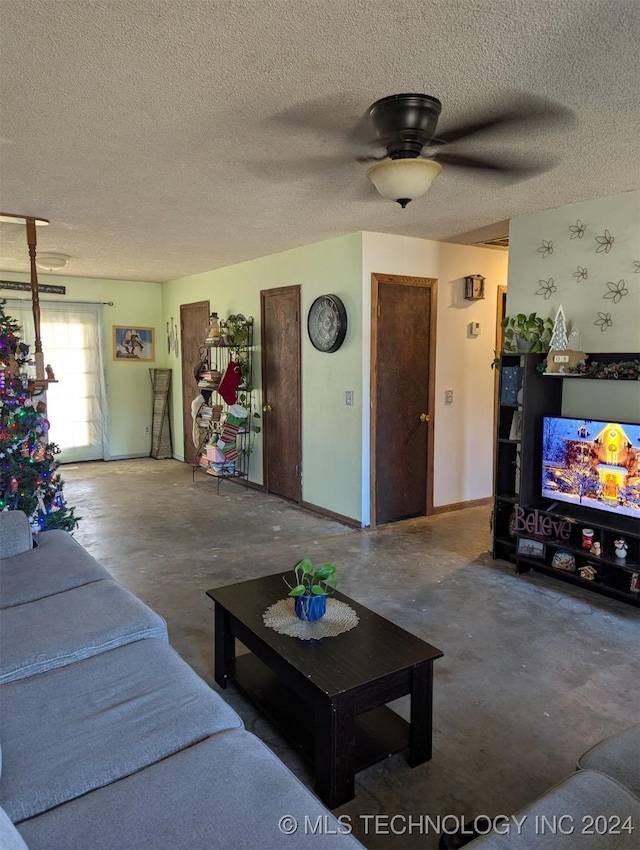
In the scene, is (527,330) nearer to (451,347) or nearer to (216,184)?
(451,347)

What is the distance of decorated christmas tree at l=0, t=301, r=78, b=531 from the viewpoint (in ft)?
11.1

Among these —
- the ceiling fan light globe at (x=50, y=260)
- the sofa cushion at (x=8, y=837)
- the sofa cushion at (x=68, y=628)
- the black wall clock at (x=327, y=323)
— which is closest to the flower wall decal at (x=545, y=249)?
→ the black wall clock at (x=327, y=323)

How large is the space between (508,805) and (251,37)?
257cm

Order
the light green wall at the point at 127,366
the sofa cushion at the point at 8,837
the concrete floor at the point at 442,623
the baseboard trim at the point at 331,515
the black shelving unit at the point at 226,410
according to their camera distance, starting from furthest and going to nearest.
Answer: the light green wall at the point at 127,366 < the black shelving unit at the point at 226,410 < the baseboard trim at the point at 331,515 < the concrete floor at the point at 442,623 < the sofa cushion at the point at 8,837

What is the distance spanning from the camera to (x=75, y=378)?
24.7 ft

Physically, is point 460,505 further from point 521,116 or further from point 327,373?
point 521,116

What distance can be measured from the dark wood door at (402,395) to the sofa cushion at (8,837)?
12.8ft

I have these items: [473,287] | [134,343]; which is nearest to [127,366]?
[134,343]

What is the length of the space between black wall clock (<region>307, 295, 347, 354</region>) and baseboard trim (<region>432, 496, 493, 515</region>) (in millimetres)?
1789

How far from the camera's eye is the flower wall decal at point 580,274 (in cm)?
363

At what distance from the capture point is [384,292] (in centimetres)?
473

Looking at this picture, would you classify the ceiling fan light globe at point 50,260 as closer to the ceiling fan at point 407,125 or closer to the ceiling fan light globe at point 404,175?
the ceiling fan at point 407,125

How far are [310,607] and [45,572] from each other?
1.27 meters

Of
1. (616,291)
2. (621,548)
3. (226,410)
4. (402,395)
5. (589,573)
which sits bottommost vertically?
(589,573)
